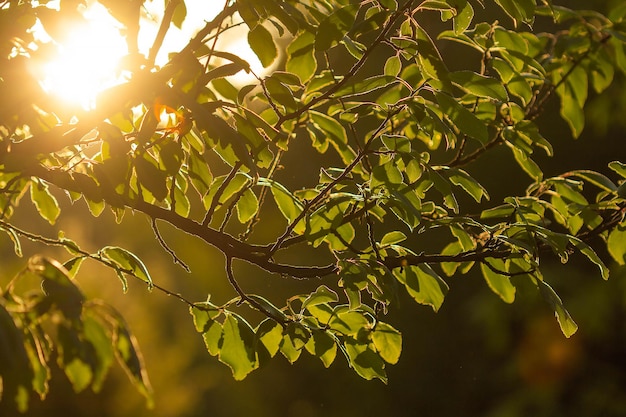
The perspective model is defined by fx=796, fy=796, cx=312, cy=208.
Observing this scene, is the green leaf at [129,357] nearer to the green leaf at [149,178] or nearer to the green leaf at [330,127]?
the green leaf at [149,178]

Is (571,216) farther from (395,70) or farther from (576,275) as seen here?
(576,275)

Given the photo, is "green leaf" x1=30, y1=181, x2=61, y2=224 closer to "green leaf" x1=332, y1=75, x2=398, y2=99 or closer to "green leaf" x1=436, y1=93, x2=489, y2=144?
"green leaf" x1=332, y1=75, x2=398, y2=99

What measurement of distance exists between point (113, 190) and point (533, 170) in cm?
120

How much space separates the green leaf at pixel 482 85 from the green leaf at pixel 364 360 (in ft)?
2.42

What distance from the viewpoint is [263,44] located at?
182cm

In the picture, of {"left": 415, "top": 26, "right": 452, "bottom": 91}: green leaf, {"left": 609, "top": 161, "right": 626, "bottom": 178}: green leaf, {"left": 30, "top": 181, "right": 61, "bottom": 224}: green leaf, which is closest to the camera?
{"left": 415, "top": 26, "right": 452, "bottom": 91}: green leaf

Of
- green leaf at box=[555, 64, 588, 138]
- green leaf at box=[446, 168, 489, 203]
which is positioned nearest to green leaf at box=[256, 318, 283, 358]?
green leaf at box=[446, 168, 489, 203]

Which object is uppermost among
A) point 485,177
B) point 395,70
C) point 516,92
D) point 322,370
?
point 395,70

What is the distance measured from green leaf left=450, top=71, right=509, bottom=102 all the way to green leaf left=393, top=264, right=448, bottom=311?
51 cm

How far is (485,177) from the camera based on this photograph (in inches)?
473

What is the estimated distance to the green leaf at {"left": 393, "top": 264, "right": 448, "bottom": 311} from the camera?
7.06 feet

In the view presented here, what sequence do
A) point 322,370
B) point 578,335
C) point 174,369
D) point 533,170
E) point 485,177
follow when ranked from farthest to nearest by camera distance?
point 322,370
point 485,177
point 578,335
point 174,369
point 533,170

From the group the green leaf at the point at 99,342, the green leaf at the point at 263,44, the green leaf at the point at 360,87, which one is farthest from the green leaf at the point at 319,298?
the green leaf at the point at 99,342

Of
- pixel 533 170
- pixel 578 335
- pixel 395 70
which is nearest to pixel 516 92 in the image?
pixel 533 170
